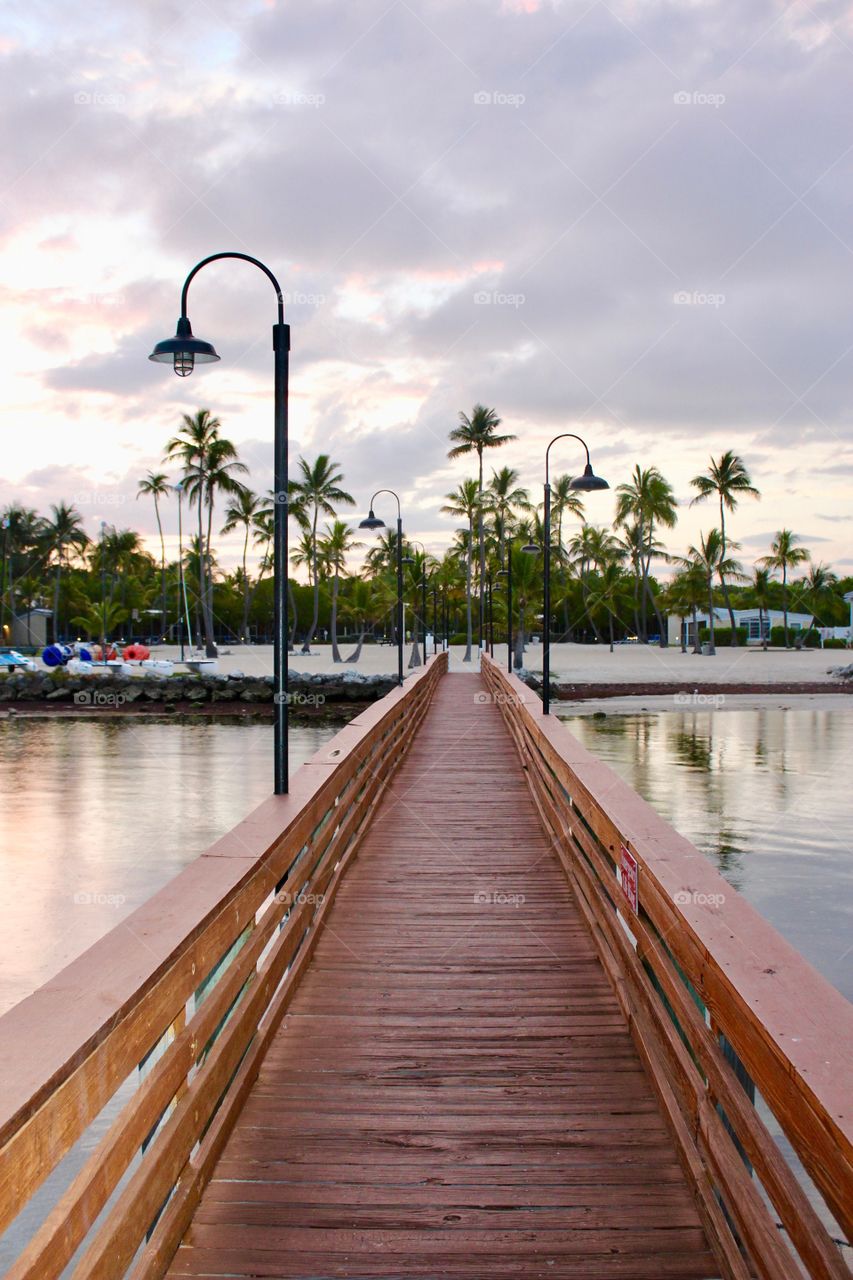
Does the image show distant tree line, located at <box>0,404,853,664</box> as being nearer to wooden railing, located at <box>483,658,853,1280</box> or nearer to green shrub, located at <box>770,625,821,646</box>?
green shrub, located at <box>770,625,821,646</box>

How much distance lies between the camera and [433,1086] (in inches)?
163

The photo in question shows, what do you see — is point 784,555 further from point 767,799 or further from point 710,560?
point 767,799

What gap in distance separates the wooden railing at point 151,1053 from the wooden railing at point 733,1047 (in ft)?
5.12

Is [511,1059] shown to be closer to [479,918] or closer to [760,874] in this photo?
[479,918]

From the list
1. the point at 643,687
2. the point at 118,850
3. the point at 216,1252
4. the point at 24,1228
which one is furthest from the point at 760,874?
the point at 643,687

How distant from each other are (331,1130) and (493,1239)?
87 centimetres

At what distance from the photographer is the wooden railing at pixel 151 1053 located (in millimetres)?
2117

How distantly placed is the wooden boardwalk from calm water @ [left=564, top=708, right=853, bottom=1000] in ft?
14.2

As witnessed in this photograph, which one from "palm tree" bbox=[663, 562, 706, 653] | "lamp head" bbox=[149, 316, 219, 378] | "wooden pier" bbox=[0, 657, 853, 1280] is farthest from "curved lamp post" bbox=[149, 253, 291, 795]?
"palm tree" bbox=[663, 562, 706, 653]

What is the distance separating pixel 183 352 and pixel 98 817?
1218 cm

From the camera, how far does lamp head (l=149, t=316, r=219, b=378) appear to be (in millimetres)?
6676

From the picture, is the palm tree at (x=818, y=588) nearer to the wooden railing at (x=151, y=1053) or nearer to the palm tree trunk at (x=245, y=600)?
the palm tree trunk at (x=245, y=600)

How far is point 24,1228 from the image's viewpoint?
206 inches

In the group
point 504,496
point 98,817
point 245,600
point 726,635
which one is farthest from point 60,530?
point 98,817
